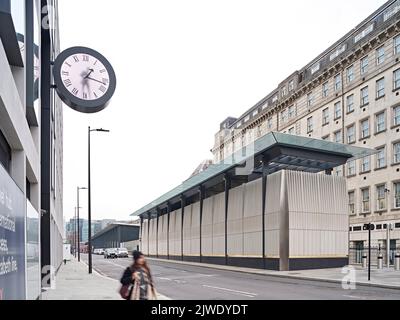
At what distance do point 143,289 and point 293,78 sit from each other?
61.8 m

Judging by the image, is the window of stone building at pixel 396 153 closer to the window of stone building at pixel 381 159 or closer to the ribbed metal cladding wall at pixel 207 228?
the window of stone building at pixel 381 159

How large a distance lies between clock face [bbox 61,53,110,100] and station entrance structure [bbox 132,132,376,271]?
23479 mm

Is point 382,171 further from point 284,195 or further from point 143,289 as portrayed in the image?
point 143,289

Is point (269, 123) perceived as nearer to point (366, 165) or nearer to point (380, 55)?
point (366, 165)

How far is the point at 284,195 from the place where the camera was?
108 feet

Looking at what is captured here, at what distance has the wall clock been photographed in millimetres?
10367

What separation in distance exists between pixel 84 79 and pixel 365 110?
41.3m

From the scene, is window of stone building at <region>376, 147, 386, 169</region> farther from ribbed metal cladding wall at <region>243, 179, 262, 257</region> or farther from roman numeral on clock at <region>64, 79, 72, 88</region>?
roman numeral on clock at <region>64, 79, 72, 88</region>

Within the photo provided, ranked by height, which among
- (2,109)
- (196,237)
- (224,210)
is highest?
(2,109)

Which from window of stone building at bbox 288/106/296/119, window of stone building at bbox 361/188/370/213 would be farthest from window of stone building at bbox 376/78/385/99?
window of stone building at bbox 288/106/296/119

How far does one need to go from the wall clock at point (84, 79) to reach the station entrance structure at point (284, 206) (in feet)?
76.9

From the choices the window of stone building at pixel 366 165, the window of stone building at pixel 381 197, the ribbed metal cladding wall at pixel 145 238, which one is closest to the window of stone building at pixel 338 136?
the window of stone building at pixel 366 165
